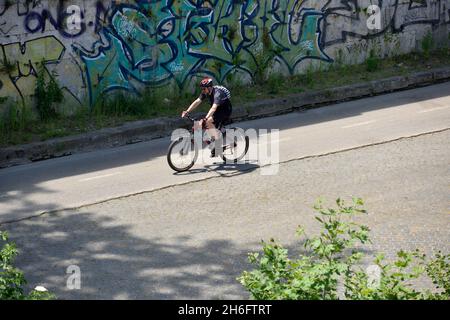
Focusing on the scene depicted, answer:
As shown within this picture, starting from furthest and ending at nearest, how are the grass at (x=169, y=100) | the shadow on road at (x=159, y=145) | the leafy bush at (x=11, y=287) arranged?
the grass at (x=169, y=100) < the shadow on road at (x=159, y=145) < the leafy bush at (x=11, y=287)

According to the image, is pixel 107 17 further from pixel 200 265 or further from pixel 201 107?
pixel 200 265

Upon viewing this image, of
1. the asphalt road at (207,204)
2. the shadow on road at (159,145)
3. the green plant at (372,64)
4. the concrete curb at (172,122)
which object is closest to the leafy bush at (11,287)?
the asphalt road at (207,204)

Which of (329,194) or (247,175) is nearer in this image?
(329,194)

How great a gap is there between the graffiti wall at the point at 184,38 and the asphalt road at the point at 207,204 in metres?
1.95

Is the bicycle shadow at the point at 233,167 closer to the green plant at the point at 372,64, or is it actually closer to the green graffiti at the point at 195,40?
the green graffiti at the point at 195,40

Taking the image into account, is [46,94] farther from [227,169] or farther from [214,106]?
[227,169]

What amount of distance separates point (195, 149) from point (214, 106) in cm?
70

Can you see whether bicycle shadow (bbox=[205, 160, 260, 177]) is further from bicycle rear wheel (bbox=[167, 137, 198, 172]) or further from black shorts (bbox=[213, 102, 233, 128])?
black shorts (bbox=[213, 102, 233, 128])

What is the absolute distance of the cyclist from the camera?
13.0 metres

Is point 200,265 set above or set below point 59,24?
below

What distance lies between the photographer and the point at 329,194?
37.8ft

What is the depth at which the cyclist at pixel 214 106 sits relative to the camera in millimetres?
13000
